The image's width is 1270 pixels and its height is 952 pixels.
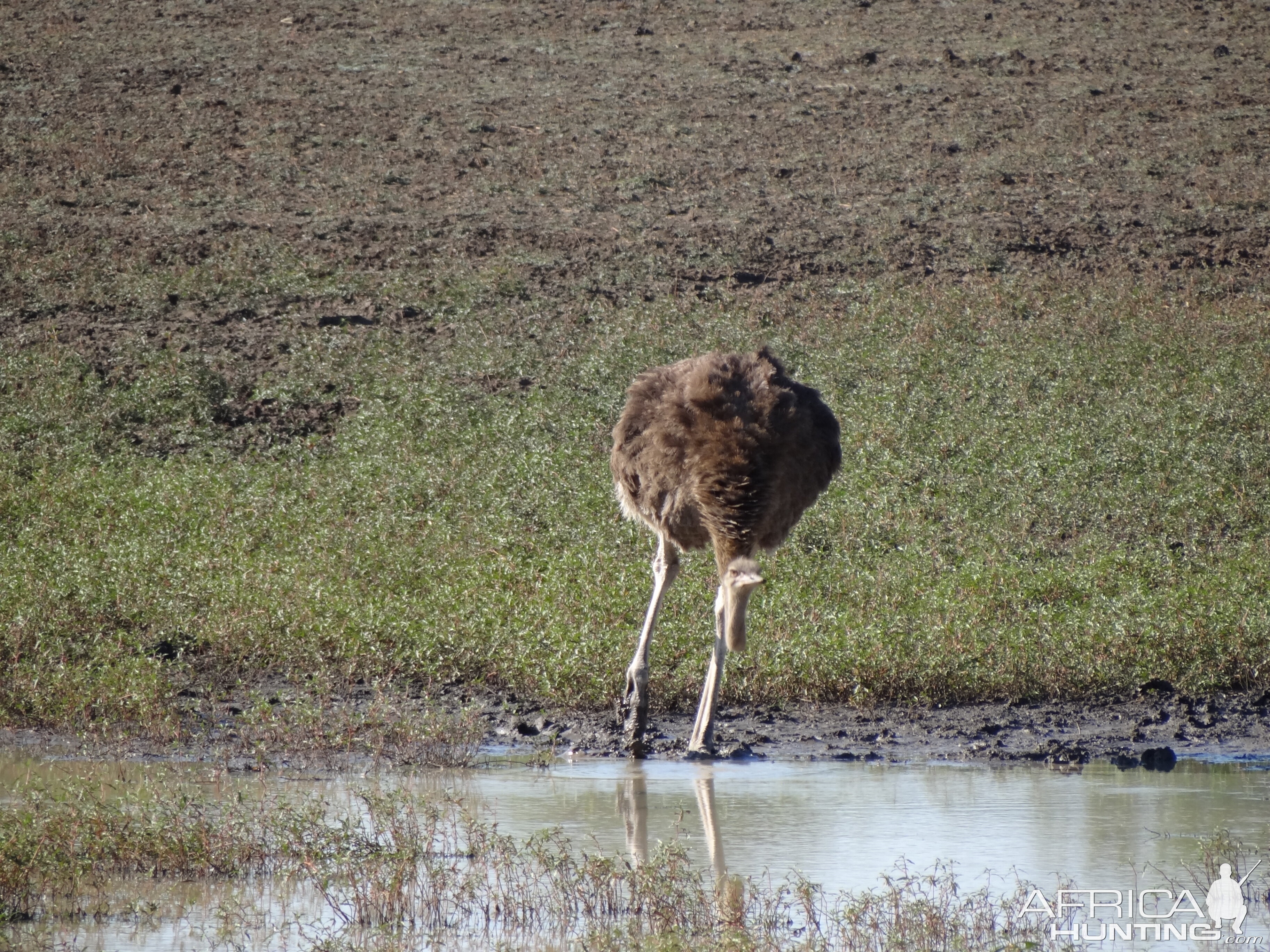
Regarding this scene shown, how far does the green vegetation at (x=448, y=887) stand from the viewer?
18.2 feet

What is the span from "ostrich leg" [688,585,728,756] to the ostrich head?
0.21m

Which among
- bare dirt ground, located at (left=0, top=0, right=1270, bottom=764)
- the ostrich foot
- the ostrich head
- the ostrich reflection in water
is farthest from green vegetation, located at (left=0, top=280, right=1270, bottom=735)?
the ostrich head

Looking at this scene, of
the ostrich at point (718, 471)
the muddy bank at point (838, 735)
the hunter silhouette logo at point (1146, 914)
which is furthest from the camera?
the ostrich at point (718, 471)

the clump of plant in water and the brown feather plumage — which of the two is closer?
the clump of plant in water

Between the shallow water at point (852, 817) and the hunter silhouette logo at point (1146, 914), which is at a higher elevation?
the hunter silhouette logo at point (1146, 914)

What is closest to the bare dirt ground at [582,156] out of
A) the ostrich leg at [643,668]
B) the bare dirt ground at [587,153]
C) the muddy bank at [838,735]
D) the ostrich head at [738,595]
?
the bare dirt ground at [587,153]

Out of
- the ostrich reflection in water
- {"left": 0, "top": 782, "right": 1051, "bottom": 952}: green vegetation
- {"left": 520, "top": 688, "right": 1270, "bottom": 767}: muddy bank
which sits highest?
{"left": 0, "top": 782, "right": 1051, "bottom": 952}: green vegetation

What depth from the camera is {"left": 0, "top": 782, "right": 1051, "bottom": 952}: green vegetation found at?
554 centimetres

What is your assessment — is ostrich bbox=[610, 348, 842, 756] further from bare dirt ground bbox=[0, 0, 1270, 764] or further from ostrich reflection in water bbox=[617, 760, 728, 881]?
bare dirt ground bbox=[0, 0, 1270, 764]

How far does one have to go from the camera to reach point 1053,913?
5.80m

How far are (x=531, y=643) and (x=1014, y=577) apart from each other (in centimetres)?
366

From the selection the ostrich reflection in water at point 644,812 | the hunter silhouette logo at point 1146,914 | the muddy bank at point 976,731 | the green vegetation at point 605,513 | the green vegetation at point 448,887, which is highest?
the green vegetation at point 605,513

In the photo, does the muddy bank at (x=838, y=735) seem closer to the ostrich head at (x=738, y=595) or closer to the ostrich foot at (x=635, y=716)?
the ostrich foot at (x=635, y=716)

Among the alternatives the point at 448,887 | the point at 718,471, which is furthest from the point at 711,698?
the point at 448,887
